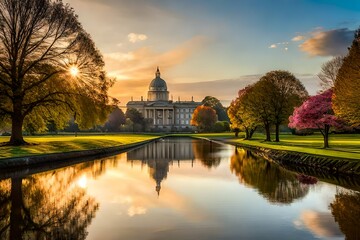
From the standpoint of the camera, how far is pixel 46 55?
36.6 m

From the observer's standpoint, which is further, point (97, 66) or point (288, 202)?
point (97, 66)

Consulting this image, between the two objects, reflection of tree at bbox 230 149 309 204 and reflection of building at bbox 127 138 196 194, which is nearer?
reflection of tree at bbox 230 149 309 204

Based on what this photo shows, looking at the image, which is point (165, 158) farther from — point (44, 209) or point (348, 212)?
point (348, 212)

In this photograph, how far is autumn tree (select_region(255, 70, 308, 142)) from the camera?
55188 mm

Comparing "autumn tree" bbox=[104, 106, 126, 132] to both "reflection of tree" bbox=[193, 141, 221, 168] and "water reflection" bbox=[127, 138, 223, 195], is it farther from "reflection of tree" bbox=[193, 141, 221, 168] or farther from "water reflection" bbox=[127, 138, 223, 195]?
"water reflection" bbox=[127, 138, 223, 195]

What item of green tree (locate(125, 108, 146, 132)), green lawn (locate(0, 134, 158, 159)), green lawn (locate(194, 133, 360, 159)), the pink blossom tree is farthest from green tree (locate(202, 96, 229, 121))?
the pink blossom tree

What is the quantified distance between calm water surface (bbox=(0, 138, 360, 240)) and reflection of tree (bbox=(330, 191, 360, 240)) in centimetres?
2

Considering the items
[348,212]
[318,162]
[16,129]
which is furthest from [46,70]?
[348,212]

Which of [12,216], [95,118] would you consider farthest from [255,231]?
[95,118]

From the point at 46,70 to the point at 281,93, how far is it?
33.1 m

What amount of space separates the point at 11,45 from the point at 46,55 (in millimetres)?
3290

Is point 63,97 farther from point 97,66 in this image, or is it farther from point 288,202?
point 288,202

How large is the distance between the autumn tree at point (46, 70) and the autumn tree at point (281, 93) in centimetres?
2558

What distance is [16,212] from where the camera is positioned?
38.3 ft
